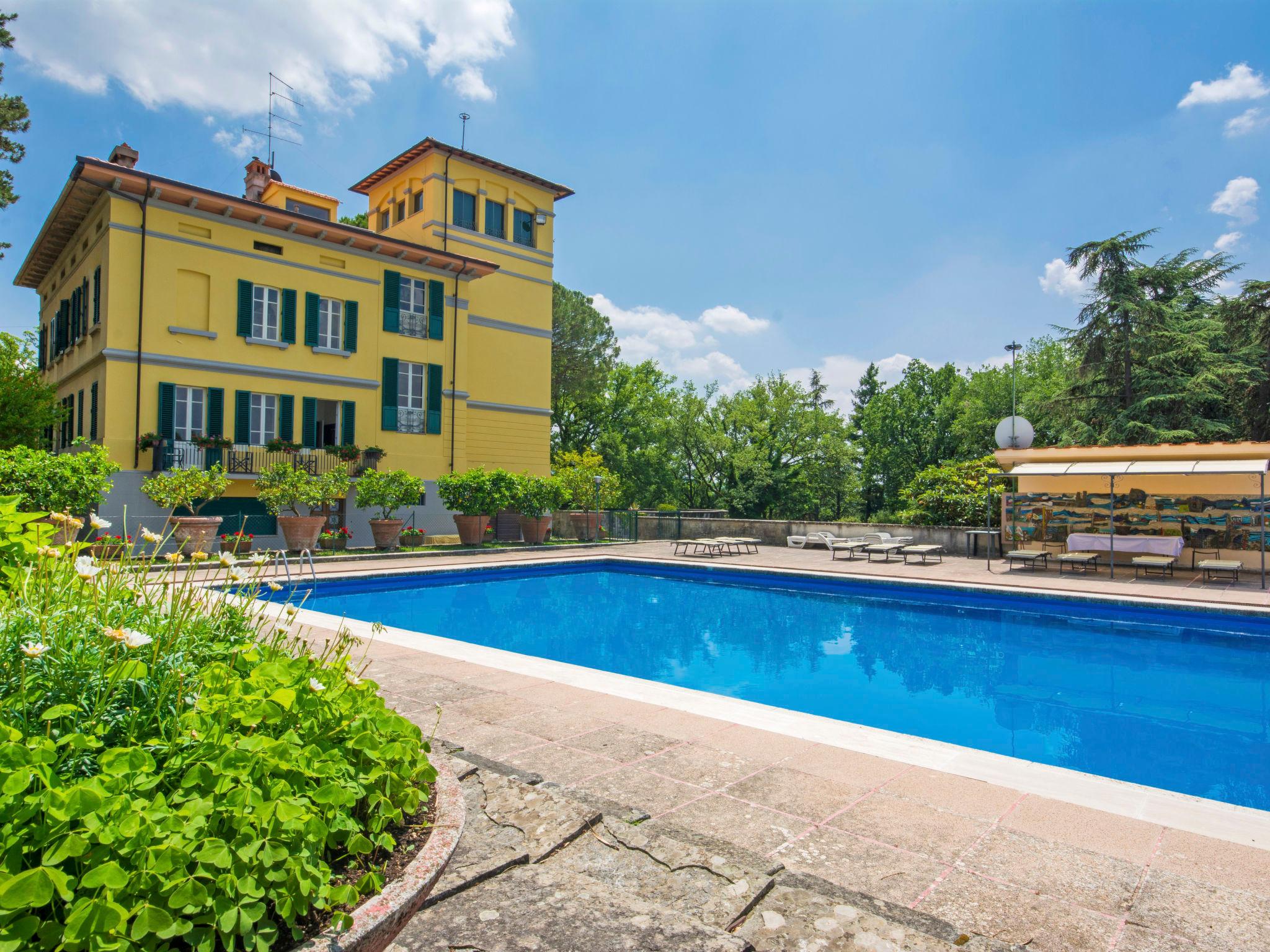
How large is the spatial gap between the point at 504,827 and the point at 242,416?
1718cm

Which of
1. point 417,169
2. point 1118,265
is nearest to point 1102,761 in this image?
point 417,169

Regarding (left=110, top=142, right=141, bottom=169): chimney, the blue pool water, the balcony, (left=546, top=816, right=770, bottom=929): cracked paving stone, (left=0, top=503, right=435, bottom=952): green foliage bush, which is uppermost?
(left=110, top=142, right=141, bottom=169): chimney

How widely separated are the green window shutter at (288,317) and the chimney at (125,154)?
4.62 m

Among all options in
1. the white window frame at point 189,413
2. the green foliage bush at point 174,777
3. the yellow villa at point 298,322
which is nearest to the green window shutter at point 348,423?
the yellow villa at point 298,322

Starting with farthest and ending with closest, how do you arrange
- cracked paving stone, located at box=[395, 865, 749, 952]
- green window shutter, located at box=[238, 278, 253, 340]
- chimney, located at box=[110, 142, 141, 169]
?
chimney, located at box=[110, 142, 141, 169]
green window shutter, located at box=[238, 278, 253, 340]
cracked paving stone, located at box=[395, 865, 749, 952]

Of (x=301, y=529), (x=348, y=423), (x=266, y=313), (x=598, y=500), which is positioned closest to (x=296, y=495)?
(x=301, y=529)

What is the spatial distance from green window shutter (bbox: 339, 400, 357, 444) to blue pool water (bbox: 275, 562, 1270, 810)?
6290 mm

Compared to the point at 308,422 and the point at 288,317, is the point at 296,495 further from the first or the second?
the point at 288,317

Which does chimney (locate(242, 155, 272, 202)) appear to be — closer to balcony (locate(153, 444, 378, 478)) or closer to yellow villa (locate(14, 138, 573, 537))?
yellow villa (locate(14, 138, 573, 537))

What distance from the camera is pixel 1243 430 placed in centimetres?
2408

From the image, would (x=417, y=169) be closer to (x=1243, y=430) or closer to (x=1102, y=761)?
(x=1102, y=761)

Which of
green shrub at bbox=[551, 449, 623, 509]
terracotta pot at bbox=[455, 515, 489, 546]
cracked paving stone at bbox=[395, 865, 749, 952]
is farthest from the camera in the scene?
green shrub at bbox=[551, 449, 623, 509]

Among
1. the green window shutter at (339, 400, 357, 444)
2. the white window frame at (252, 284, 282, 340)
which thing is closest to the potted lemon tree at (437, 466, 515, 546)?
the green window shutter at (339, 400, 357, 444)

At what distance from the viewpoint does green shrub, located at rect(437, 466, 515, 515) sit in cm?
1842
